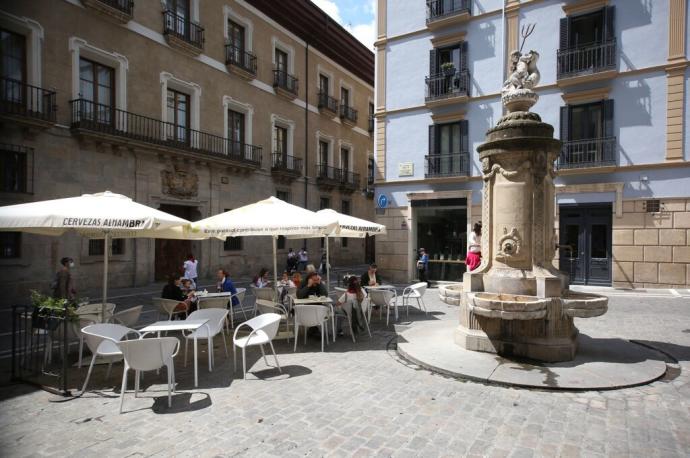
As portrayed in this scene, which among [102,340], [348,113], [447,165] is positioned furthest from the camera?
[348,113]

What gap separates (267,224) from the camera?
731cm

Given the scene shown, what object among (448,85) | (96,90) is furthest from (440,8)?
(96,90)

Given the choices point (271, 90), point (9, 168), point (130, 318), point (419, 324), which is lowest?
point (419, 324)

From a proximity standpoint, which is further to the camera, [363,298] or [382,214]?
[382,214]

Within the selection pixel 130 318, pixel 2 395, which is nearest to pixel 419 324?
pixel 130 318

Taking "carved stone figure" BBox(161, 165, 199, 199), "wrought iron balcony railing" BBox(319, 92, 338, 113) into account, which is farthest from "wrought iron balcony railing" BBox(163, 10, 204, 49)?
"wrought iron balcony railing" BBox(319, 92, 338, 113)

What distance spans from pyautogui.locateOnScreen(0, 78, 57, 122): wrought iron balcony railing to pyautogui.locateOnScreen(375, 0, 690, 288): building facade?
1309 cm

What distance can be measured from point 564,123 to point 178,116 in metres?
16.0

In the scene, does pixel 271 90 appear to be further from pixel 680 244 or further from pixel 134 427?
Result: pixel 134 427

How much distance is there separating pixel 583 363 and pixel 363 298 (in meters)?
3.97

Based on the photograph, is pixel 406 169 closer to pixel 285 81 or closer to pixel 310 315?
pixel 285 81

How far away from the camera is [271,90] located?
22.8 m

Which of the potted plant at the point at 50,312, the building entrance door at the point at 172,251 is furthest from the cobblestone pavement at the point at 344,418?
the building entrance door at the point at 172,251

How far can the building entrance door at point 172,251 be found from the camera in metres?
17.3
